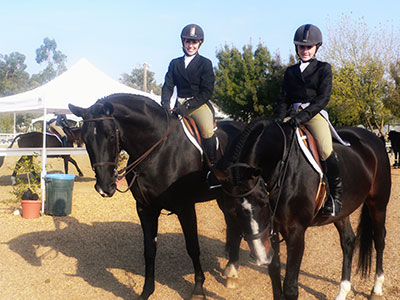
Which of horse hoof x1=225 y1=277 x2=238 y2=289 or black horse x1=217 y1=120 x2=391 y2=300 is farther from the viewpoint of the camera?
horse hoof x1=225 y1=277 x2=238 y2=289

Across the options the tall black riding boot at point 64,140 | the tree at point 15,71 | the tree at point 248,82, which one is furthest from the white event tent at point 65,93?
the tree at point 15,71

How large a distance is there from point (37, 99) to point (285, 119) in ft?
24.6

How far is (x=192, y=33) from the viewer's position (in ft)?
17.1

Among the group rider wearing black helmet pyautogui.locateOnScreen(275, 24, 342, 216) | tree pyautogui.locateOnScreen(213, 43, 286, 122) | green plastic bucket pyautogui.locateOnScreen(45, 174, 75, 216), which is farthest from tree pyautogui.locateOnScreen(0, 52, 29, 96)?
rider wearing black helmet pyautogui.locateOnScreen(275, 24, 342, 216)

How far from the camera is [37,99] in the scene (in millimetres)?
10172

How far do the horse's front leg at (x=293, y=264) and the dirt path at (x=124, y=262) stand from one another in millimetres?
1106

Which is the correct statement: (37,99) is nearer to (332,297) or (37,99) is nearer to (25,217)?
(25,217)

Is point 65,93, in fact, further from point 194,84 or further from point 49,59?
point 49,59

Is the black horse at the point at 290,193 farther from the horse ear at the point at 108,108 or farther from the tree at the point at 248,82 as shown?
the tree at the point at 248,82

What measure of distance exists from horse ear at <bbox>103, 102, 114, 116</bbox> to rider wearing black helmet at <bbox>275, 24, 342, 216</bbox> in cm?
178

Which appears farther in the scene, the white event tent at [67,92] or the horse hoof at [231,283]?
the white event tent at [67,92]

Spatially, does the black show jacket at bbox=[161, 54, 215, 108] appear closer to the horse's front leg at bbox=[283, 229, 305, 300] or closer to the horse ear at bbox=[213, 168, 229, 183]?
the horse ear at bbox=[213, 168, 229, 183]

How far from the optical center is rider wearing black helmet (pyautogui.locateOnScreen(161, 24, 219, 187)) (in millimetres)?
5121

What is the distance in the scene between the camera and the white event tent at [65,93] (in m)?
10.2
